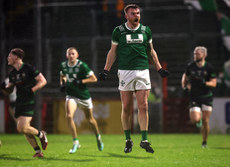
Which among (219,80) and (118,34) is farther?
(219,80)

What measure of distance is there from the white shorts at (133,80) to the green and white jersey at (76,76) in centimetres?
322

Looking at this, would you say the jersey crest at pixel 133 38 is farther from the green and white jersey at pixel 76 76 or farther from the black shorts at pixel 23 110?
the green and white jersey at pixel 76 76

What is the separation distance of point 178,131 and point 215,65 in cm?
314

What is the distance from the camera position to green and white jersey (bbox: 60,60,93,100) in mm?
11523

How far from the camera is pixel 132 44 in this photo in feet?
27.0

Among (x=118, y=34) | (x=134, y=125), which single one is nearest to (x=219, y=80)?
(x=134, y=125)

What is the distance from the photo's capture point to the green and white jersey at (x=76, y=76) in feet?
37.8

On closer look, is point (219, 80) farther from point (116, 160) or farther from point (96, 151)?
point (116, 160)

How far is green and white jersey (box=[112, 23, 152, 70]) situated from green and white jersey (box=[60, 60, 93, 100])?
3.33 meters

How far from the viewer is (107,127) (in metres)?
18.7

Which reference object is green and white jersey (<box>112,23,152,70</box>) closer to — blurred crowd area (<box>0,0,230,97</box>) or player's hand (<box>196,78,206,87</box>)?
player's hand (<box>196,78,206,87</box>)

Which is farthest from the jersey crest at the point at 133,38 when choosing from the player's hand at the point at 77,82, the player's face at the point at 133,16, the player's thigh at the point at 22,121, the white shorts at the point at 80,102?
the white shorts at the point at 80,102

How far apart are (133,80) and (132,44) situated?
584mm

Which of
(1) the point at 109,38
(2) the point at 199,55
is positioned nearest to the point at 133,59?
(2) the point at 199,55
